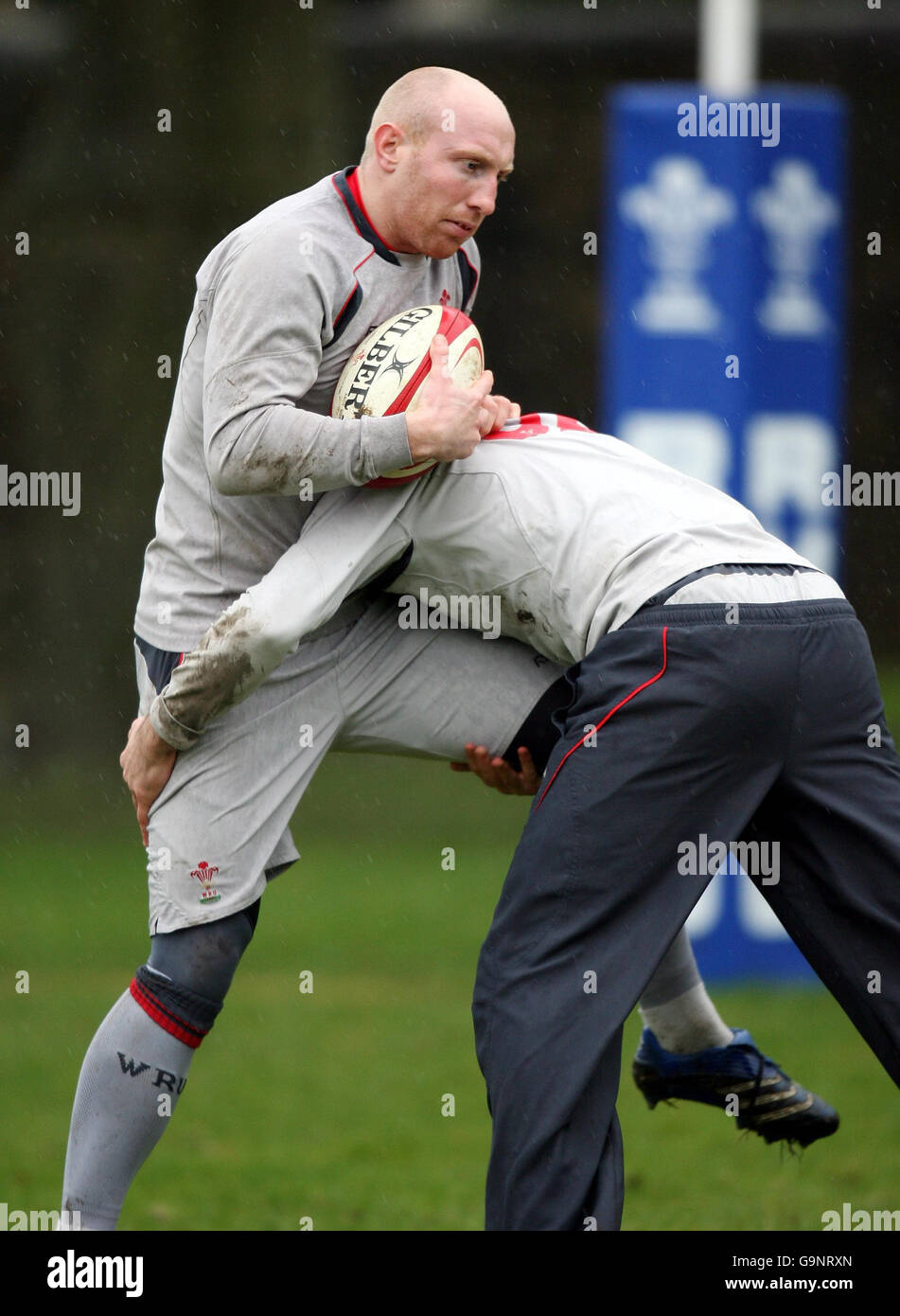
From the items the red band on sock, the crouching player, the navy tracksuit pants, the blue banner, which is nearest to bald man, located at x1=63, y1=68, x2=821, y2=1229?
the red band on sock

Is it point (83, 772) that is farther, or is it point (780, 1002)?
point (83, 772)

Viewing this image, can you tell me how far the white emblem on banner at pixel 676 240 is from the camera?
7.50 m

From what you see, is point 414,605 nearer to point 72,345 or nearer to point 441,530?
point 441,530

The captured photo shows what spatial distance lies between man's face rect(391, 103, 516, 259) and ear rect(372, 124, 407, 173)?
0.5 inches

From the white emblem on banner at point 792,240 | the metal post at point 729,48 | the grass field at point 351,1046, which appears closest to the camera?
the grass field at point 351,1046

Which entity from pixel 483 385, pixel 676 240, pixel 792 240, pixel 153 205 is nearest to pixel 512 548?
pixel 483 385

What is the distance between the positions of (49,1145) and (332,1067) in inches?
57.4

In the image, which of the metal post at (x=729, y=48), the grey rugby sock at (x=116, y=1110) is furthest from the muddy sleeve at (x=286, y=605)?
the metal post at (x=729, y=48)

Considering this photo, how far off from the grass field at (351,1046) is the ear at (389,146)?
2289 millimetres

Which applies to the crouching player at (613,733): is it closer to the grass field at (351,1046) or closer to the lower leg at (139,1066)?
the lower leg at (139,1066)

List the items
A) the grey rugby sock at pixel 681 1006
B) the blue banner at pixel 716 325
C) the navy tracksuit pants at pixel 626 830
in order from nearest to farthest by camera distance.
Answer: the navy tracksuit pants at pixel 626 830 → the grey rugby sock at pixel 681 1006 → the blue banner at pixel 716 325

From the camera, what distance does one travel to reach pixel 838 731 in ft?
10.3

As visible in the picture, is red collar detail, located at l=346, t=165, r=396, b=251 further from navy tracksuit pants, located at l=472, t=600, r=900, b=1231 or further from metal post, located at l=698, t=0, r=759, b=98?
metal post, located at l=698, t=0, r=759, b=98

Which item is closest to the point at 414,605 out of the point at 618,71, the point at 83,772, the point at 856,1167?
the point at 856,1167
